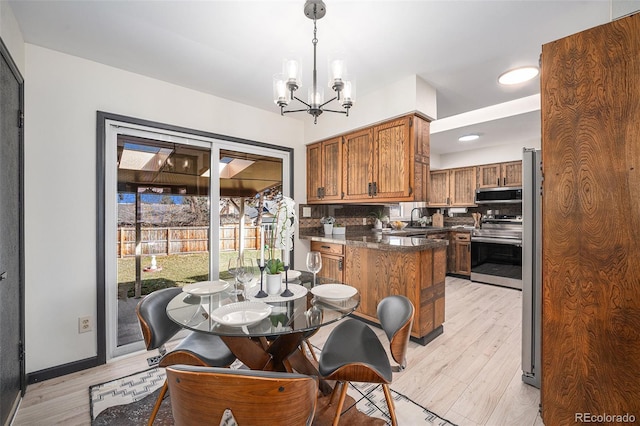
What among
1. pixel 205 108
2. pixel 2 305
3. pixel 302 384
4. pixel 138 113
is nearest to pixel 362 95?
pixel 205 108

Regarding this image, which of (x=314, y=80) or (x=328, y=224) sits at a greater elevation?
(x=314, y=80)

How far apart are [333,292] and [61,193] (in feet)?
7.30

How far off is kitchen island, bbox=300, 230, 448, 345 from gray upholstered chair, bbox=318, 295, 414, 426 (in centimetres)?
100

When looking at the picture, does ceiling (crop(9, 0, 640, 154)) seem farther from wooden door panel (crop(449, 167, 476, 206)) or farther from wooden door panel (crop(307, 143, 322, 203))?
wooden door panel (crop(449, 167, 476, 206))

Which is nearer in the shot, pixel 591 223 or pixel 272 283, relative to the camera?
pixel 591 223

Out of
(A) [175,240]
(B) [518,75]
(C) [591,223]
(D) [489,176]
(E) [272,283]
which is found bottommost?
(E) [272,283]

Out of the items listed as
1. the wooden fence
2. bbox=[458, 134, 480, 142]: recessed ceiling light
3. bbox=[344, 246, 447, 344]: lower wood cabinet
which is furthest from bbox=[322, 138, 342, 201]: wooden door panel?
bbox=[458, 134, 480, 142]: recessed ceiling light

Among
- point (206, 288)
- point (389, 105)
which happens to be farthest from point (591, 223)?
point (206, 288)

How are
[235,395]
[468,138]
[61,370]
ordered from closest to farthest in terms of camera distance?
1. [235,395]
2. [61,370]
3. [468,138]

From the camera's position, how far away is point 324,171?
11.8ft

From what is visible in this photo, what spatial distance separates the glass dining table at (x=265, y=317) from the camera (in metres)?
1.24

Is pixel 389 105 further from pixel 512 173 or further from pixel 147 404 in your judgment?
pixel 512 173

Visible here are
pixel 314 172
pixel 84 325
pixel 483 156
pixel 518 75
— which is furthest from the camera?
pixel 483 156

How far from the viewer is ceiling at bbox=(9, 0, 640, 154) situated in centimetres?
169
